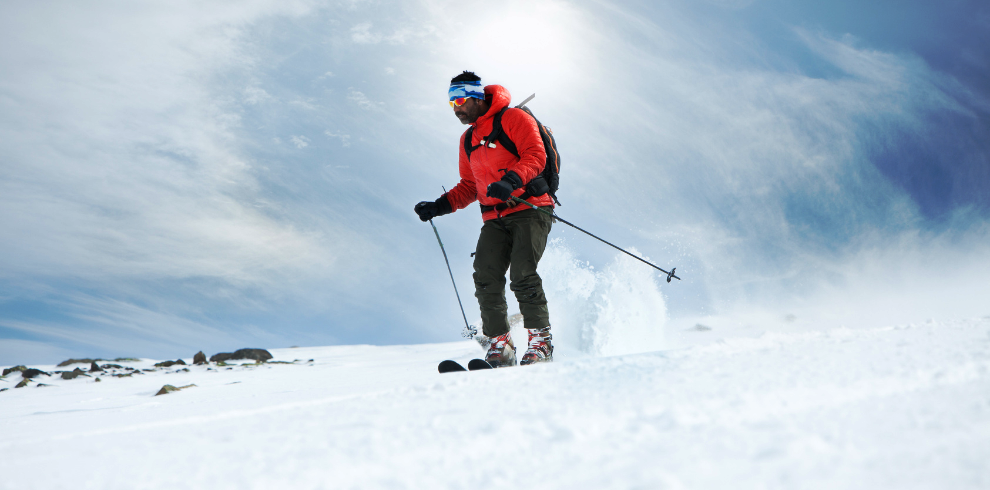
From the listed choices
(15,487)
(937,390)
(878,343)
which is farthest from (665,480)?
(878,343)

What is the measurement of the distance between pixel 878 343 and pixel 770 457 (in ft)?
4.36

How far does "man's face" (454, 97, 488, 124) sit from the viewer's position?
4.21m

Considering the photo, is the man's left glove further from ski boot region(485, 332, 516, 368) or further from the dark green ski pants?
ski boot region(485, 332, 516, 368)

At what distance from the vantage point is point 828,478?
2.91ft

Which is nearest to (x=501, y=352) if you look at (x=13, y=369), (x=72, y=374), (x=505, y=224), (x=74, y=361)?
(x=505, y=224)

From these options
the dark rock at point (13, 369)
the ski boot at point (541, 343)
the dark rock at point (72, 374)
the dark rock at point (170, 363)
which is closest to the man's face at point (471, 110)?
the ski boot at point (541, 343)

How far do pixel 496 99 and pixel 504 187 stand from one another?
93 cm

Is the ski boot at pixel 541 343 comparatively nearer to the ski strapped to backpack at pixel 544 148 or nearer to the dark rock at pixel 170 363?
the ski strapped to backpack at pixel 544 148

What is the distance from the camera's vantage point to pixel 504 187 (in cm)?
367

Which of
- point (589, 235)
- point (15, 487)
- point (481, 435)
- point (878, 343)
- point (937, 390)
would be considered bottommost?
point (15, 487)

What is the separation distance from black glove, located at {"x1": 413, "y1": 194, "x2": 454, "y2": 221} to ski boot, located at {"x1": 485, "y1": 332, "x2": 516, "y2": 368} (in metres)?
1.35

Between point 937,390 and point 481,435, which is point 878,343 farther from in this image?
point 481,435

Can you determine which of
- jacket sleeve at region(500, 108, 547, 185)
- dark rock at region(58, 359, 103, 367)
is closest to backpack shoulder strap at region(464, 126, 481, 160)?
jacket sleeve at region(500, 108, 547, 185)

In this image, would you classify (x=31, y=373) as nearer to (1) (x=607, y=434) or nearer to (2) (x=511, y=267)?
(2) (x=511, y=267)
